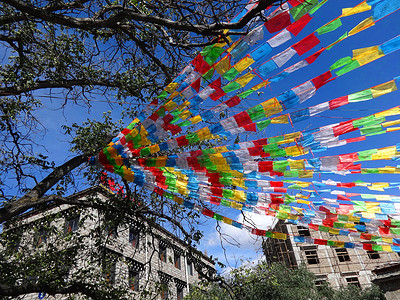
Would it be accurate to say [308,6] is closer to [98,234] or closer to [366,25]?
[366,25]

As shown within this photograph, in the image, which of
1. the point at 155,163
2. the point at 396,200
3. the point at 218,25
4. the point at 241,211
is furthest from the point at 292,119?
the point at 396,200

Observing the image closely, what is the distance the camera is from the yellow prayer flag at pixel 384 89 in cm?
279

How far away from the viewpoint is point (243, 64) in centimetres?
282

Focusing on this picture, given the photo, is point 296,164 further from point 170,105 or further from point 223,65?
point 170,105

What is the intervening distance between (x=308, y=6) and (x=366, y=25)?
505 millimetres

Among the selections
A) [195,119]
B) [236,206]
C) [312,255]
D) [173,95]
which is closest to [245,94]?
[195,119]

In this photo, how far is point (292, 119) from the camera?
3219mm

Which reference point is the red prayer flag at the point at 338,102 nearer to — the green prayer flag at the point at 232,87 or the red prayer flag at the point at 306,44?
the red prayer flag at the point at 306,44

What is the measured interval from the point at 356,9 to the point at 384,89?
0.88 meters

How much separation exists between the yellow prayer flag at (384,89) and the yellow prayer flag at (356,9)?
0.83 metres

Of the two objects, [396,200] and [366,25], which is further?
[396,200]

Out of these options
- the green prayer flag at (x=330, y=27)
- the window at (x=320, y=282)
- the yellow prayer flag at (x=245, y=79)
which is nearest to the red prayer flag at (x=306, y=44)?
the green prayer flag at (x=330, y=27)

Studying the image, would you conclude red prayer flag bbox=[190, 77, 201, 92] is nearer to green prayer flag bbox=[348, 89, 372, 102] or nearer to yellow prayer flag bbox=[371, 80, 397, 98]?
green prayer flag bbox=[348, 89, 372, 102]

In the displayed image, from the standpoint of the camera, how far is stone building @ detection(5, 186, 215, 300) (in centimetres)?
561
